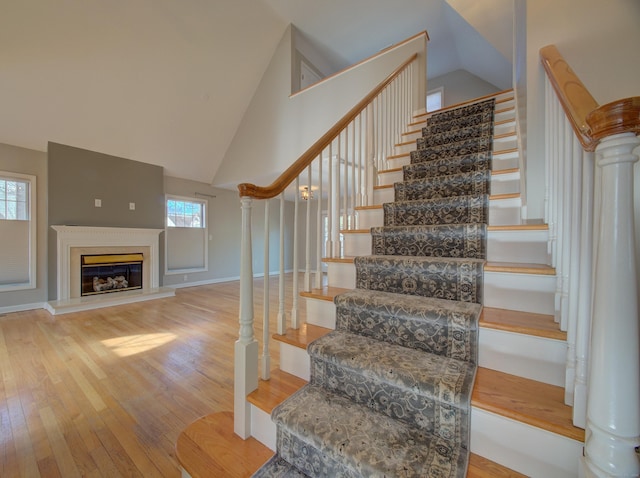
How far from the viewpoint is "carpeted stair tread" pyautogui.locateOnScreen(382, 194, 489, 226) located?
1608mm

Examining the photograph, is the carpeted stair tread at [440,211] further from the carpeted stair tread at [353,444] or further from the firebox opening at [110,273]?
the firebox opening at [110,273]

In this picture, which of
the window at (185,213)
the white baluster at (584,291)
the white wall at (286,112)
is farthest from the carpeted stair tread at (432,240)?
the window at (185,213)

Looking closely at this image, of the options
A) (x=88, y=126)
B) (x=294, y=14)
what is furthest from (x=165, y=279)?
(x=294, y=14)

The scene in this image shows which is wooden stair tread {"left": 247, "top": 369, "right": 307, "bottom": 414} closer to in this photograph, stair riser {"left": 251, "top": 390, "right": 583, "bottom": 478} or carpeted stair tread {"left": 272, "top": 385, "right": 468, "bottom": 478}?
carpeted stair tread {"left": 272, "top": 385, "right": 468, "bottom": 478}

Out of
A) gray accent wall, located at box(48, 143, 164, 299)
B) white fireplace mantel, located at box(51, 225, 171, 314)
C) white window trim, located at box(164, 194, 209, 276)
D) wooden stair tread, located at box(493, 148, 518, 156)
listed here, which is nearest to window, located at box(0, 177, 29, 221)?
gray accent wall, located at box(48, 143, 164, 299)

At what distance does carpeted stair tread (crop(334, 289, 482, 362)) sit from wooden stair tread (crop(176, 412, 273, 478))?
62cm

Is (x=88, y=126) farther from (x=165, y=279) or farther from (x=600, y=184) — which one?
(x=600, y=184)

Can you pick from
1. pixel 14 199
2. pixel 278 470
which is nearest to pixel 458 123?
pixel 278 470

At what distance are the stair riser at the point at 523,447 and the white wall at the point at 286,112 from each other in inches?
149

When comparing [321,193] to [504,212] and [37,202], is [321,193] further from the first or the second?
[37,202]

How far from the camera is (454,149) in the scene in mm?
2285

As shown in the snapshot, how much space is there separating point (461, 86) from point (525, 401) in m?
6.58

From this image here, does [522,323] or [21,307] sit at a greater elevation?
[522,323]

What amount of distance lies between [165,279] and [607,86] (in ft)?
20.5
